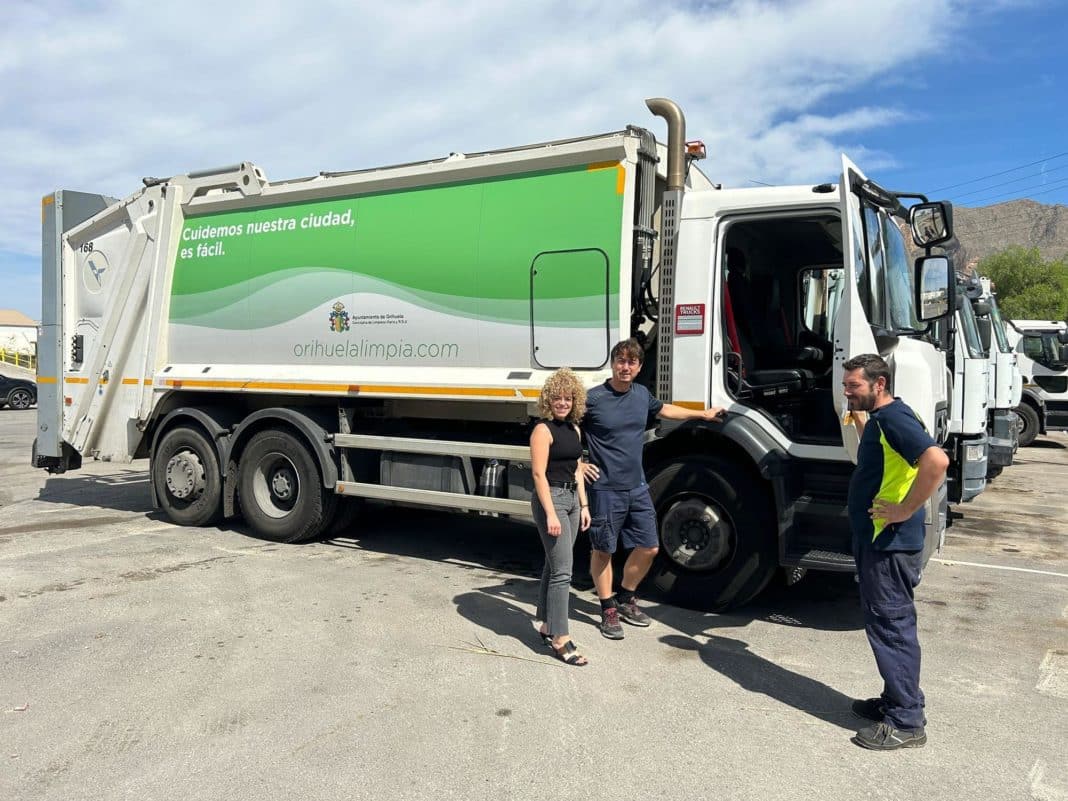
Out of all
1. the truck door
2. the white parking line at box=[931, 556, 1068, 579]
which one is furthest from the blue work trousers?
the white parking line at box=[931, 556, 1068, 579]

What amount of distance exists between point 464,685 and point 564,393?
1.58 m

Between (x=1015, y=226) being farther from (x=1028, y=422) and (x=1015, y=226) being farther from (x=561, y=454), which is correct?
(x=561, y=454)

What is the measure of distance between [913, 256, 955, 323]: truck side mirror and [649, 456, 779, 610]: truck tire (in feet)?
4.71

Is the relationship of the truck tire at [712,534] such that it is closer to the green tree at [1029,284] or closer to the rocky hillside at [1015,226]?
the green tree at [1029,284]

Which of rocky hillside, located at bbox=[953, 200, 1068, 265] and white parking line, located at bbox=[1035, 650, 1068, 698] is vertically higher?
rocky hillside, located at bbox=[953, 200, 1068, 265]

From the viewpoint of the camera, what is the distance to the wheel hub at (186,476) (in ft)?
25.8

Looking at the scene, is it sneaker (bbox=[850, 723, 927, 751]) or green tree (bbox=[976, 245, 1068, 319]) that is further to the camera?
green tree (bbox=[976, 245, 1068, 319])

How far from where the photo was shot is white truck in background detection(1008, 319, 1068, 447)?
15.9 m

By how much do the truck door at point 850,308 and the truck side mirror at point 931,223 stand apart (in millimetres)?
290

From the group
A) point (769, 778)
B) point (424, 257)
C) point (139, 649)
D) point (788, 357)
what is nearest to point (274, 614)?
point (139, 649)

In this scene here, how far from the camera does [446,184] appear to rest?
638 centimetres

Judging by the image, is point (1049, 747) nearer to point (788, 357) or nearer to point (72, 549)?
point (788, 357)

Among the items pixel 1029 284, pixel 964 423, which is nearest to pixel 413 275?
pixel 964 423

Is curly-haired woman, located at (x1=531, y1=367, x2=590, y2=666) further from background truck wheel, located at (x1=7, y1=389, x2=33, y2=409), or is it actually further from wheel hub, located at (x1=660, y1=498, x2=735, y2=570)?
background truck wheel, located at (x1=7, y1=389, x2=33, y2=409)
